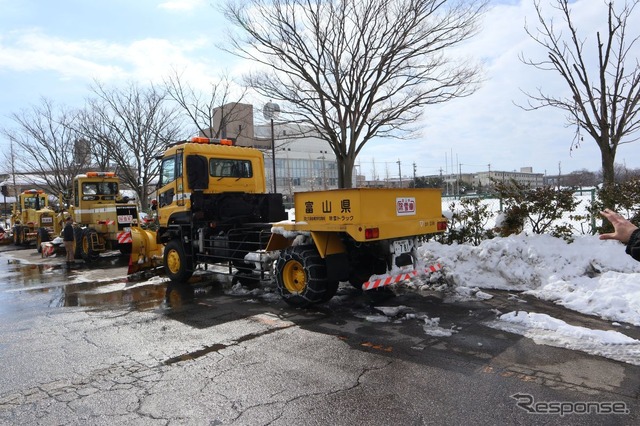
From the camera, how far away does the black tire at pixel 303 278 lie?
667 cm

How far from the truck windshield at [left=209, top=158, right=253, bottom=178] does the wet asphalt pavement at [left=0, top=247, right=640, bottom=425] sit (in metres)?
3.35

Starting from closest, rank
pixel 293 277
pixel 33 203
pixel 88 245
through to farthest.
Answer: pixel 293 277 → pixel 88 245 → pixel 33 203

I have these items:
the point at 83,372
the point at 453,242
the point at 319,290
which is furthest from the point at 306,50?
the point at 83,372

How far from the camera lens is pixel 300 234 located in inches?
285

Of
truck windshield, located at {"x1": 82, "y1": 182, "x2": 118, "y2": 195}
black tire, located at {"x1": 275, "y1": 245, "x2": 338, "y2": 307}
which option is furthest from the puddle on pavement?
truck windshield, located at {"x1": 82, "y1": 182, "x2": 118, "y2": 195}

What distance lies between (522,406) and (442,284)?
178 inches

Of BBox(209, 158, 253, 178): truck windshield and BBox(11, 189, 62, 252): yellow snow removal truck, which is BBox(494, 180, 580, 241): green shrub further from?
BBox(11, 189, 62, 252): yellow snow removal truck

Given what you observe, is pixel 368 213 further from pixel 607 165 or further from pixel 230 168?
pixel 607 165

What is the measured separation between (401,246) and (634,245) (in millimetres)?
4261

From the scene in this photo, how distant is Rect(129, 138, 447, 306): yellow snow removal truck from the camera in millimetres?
6562

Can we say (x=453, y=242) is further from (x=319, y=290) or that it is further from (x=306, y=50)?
(x=306, y=50)

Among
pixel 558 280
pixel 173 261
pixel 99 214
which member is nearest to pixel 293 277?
pixel 173 261

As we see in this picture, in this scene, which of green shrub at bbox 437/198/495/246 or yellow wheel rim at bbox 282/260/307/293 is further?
green shrub at bbox 437/198/495/246

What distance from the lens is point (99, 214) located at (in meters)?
16.2
